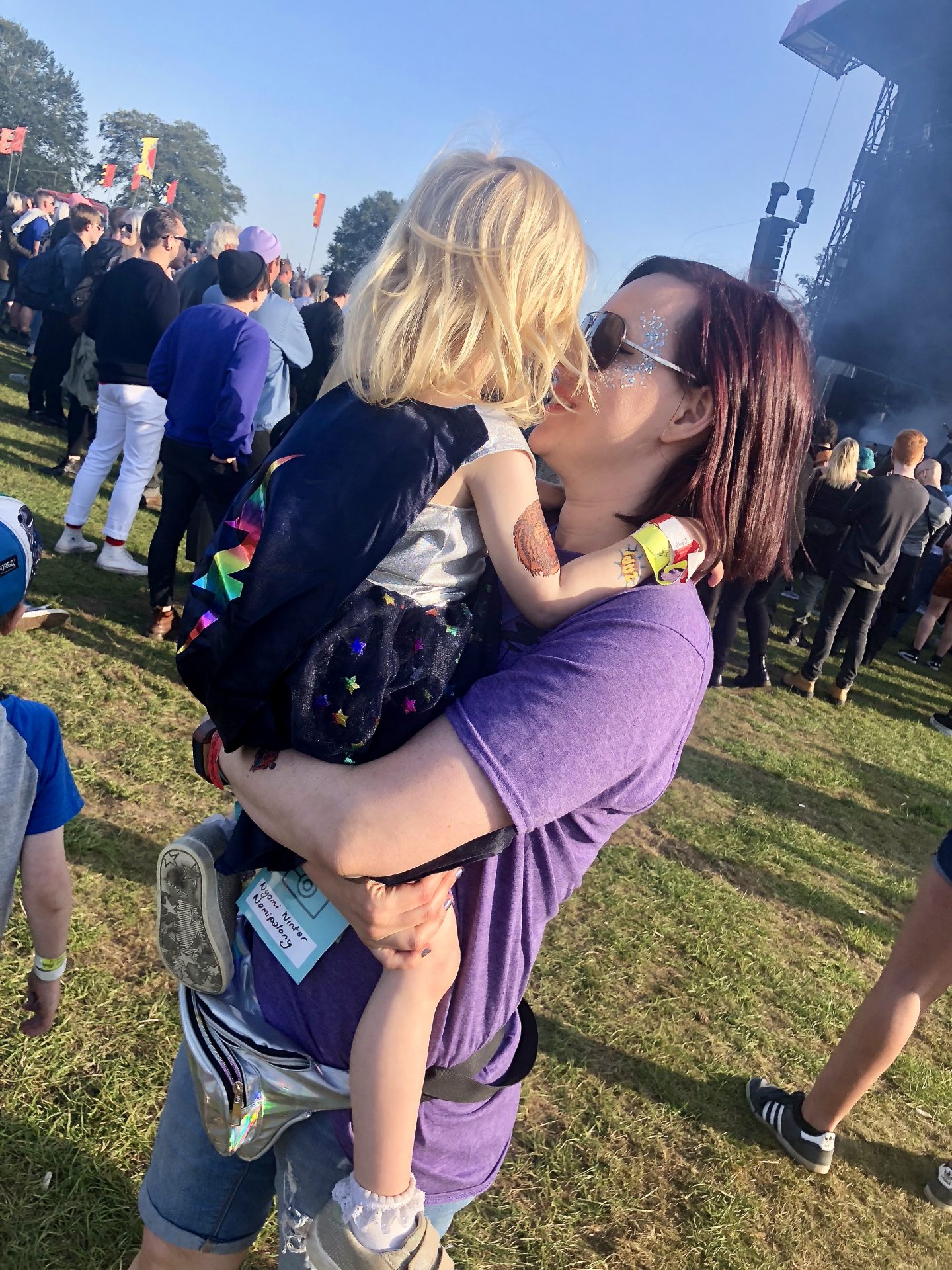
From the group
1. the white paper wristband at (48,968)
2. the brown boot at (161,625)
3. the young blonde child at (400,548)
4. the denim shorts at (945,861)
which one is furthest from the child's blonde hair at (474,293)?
the brown boot at (161,625)

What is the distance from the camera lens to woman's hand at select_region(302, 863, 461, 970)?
1.00m

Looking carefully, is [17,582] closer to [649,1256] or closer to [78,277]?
[649,1256]

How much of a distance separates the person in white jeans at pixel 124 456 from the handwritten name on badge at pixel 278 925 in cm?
501

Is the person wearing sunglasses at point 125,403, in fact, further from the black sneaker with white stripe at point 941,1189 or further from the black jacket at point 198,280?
the black sneaker with white stripe at point 941,1189

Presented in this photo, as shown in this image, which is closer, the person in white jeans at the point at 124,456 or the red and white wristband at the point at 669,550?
the red and white wristband at the point at 669,550

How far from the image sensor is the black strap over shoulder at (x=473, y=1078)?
1.18 m

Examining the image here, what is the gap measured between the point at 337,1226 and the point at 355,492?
36.7 inches

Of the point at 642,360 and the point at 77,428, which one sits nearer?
the point at 642,360

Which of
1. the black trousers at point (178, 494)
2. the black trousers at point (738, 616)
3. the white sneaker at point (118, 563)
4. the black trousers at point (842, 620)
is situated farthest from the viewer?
the black trousers at point (842, 620)

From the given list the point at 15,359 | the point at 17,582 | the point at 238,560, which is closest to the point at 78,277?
the point at 15,359

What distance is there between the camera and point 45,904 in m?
1.85

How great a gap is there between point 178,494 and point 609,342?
430cm

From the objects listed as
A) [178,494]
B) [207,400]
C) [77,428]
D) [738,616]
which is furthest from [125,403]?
[738,616]

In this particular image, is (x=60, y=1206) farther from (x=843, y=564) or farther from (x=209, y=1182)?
(x=843, y=564)
